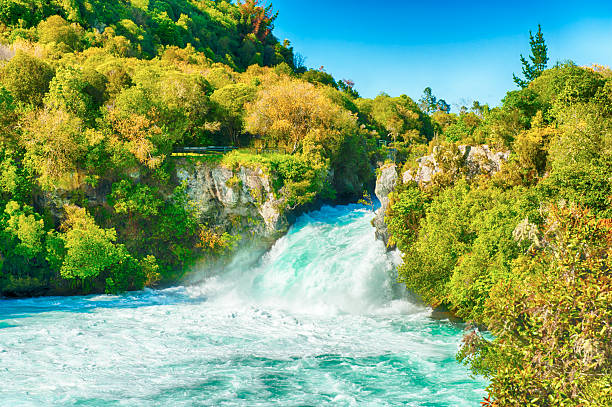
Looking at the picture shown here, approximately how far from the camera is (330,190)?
4912cm

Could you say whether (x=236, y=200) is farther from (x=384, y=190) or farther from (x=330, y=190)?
(x=384, y=190)

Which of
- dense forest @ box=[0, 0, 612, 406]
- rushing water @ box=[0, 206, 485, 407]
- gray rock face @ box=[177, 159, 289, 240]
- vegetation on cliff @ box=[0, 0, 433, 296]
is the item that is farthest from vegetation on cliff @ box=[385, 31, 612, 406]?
vegetation on cliff @ box=[0, 0, 433, 296]

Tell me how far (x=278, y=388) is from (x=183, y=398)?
166 inches

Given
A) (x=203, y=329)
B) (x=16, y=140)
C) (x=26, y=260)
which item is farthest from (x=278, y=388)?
(x=16, y=140)

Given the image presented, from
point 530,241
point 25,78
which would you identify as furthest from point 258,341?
point 25,78

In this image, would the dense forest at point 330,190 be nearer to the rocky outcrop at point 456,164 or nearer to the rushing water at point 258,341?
the rocky outcrop at point 456,164

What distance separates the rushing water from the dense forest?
308 centimetres

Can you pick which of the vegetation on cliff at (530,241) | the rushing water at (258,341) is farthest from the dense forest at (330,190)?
the rushing water at (258,341)

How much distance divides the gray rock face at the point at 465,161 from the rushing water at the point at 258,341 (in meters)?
7.13

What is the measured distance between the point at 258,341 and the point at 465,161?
1776 centimetres

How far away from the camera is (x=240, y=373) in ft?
76.2

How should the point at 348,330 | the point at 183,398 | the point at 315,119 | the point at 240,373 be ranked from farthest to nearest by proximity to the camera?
1. the point at 315,119
2. the point at 348,330
3. the point at 240,373
4. the point at 183,398

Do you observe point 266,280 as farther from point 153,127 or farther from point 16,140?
point 16,140

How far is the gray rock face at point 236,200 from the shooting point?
4094 cm
